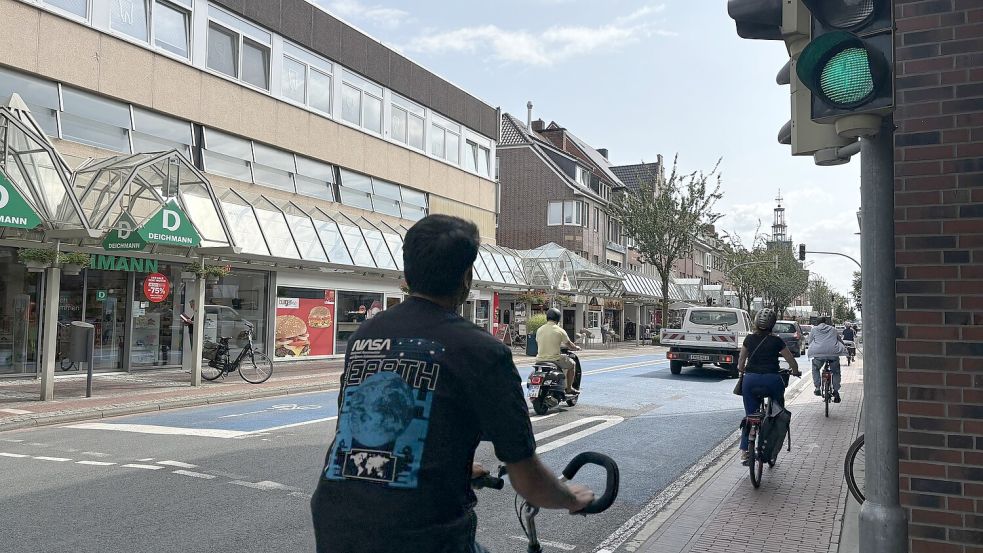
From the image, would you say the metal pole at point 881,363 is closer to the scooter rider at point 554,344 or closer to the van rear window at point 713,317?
the scooter rider at point 554,344

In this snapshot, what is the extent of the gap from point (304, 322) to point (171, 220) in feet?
28.2

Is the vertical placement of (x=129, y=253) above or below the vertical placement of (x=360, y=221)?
below

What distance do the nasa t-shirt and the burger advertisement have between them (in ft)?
64.3

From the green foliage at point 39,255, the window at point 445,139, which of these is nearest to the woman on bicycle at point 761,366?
the green foliage at point 39,255

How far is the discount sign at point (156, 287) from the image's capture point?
55.6 ft

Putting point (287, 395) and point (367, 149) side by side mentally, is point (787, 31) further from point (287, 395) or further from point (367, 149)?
point (367, 149)

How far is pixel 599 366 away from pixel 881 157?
813 inches

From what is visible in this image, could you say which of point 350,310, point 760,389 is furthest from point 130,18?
point 760,389

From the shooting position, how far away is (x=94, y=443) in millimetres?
8875

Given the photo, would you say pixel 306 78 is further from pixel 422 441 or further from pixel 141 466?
pixel 422 441

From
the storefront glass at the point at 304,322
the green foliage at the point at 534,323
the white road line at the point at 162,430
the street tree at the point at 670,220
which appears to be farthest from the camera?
the street tree at the point at 670,220

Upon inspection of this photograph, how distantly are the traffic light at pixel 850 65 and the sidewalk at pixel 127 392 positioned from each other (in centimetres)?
1085

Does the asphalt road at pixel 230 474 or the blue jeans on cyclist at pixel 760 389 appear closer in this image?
the asphalt road at pixel 230 474

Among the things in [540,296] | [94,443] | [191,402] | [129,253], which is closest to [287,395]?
[191,402]
